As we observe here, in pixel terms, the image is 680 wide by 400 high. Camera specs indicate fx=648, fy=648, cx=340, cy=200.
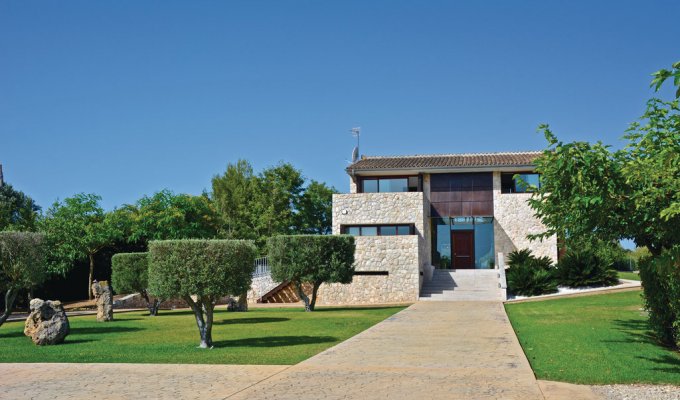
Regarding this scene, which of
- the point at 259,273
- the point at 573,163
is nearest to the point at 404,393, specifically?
the point at 573,163

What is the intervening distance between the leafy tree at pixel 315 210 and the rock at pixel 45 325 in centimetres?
3620

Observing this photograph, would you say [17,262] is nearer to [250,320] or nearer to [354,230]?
[250,320]

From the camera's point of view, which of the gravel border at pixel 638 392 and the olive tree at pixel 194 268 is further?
Answer: the olive tree at pixel 194 268

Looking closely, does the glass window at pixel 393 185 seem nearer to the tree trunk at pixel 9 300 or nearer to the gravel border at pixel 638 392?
the tree trunk at pixel 9 300

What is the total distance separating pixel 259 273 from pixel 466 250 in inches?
466

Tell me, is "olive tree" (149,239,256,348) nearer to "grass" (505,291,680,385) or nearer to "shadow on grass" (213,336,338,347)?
"shadow on grass" (213,336,338,347)

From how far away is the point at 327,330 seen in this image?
17.5 metres

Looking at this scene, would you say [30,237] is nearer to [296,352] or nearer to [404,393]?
[296,352]

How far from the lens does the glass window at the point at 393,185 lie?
37.4 m

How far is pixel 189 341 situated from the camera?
595 inches

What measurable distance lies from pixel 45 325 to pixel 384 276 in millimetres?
18583

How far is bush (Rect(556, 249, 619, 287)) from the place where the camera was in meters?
28.9

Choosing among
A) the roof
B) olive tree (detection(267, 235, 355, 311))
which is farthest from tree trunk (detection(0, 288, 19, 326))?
the roof

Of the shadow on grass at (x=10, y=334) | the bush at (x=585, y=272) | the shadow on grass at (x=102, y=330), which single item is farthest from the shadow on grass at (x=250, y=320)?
the bush at (x=585, y=272)
